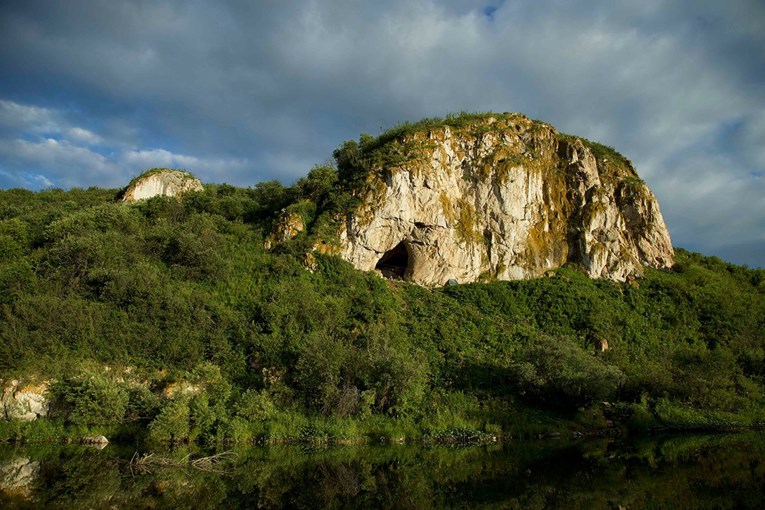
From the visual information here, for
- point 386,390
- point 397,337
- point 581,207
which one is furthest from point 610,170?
point 386,390

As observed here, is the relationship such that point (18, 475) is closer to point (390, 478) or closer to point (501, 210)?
point (390, 478)

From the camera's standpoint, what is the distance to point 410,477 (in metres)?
16.3

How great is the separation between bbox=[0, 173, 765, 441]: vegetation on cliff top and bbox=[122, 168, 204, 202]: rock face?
48.7ft

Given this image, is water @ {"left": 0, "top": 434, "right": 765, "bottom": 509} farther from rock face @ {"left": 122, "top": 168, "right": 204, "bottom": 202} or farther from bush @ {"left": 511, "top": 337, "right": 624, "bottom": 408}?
rock face @ {"left": 122, "top": 168, "right": 204, "bottom": 202}

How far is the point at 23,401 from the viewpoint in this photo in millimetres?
22859

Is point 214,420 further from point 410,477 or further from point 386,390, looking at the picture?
point 410,477

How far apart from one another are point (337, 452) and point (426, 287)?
22.6m

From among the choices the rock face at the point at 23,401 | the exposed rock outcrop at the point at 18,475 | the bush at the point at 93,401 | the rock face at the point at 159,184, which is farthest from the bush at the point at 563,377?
the rock face at the point at 159,184

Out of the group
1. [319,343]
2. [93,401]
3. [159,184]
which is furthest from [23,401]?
[159,184]

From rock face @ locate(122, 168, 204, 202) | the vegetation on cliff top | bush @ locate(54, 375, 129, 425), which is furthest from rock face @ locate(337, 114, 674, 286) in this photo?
rock face @ locate(122, 168, 204, 202)

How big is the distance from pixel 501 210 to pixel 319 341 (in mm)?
25327

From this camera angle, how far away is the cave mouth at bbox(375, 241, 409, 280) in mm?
44438

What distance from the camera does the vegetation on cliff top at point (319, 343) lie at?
2470 cm

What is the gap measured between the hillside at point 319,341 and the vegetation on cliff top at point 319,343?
0.37ft
